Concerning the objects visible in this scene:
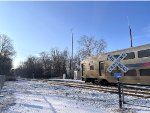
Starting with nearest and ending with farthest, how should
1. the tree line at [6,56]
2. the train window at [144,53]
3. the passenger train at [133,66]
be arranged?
the train window at [144,53], the passenger train at [133,66], the tree line at [6,56]

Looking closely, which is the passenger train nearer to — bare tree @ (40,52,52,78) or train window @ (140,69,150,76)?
train window @ (140,69,150,76)

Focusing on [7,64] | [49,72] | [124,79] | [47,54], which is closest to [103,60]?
[124,79]

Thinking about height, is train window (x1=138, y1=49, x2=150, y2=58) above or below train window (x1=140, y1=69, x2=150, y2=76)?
above

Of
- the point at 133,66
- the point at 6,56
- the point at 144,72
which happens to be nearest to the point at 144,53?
the point at 144,72

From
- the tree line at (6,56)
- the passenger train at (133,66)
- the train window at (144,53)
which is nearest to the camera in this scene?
the train window at (144,53)

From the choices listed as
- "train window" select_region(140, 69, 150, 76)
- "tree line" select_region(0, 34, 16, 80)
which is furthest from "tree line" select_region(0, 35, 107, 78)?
"train window" select_region(140, 69, 150, 76)

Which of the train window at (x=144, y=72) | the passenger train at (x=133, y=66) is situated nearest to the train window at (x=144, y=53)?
the passenger train at (x=133, y=66)

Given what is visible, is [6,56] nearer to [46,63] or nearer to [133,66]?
[46,63]

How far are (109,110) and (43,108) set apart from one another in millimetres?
3179

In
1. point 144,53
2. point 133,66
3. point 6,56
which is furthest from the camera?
point 6,56

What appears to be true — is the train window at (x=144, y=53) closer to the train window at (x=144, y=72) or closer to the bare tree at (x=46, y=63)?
the train window at (x=144, y=72)

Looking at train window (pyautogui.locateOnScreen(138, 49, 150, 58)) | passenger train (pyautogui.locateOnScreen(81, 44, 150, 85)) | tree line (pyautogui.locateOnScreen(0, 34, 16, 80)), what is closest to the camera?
train window (pyautogui.locateOnScreen(138, 49, 150, 58))

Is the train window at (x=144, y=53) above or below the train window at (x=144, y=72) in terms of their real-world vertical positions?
above

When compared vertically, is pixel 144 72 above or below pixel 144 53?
below
